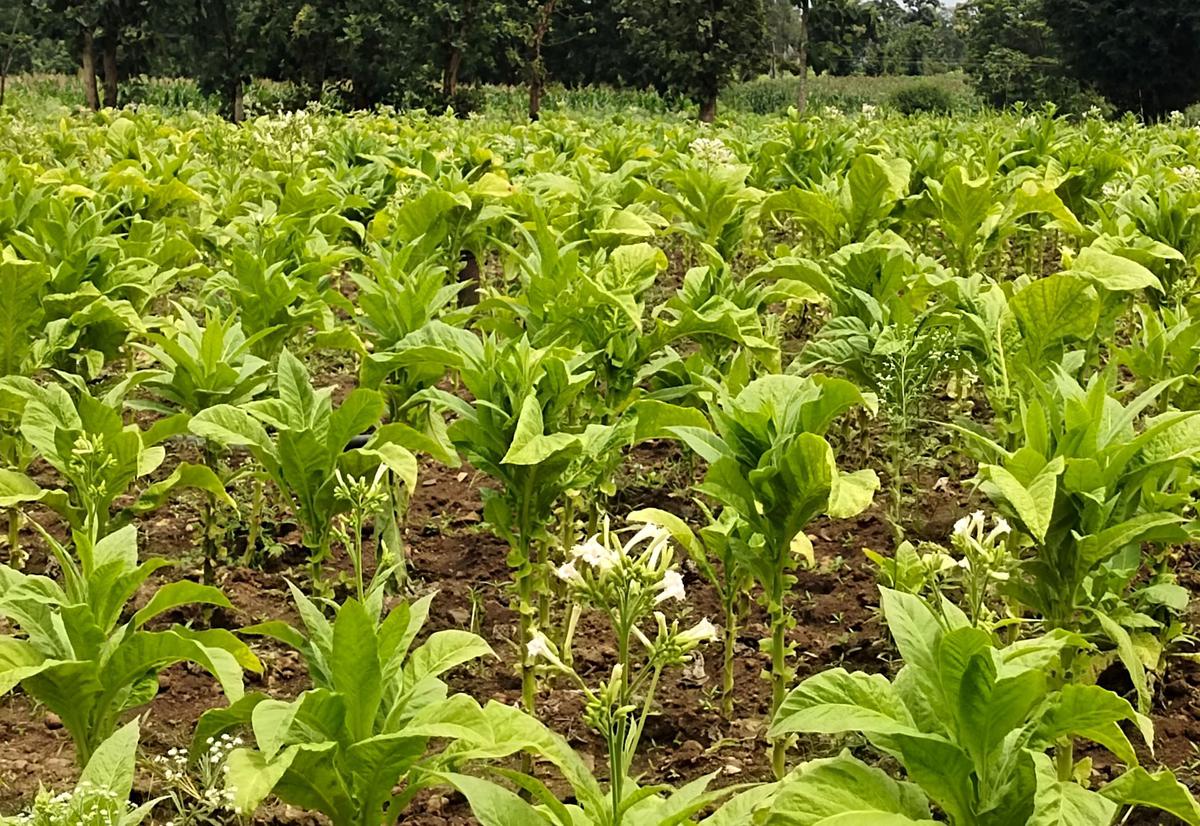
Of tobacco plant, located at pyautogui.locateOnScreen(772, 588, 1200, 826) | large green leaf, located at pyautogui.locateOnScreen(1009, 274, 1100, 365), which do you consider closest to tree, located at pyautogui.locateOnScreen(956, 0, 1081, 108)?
large green leaf, located at pyautogui.locateOnScreen(1009, 274, 1100, 365)

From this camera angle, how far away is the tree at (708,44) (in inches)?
1176

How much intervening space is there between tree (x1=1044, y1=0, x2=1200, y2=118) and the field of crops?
3771 cm

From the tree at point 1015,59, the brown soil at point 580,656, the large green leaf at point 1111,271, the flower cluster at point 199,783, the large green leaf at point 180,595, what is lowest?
the brown soil at point 580,656

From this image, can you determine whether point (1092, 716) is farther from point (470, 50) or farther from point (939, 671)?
point (470, 50)

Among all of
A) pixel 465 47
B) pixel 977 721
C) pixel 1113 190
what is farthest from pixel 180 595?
pixel 465 47

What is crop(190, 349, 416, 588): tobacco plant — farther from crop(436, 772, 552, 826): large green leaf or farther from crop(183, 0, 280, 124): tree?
crop(183, 0, 280, 124): tree

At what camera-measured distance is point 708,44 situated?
3027cm

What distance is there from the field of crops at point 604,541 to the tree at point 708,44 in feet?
79.9

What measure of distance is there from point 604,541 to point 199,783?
1339 mm

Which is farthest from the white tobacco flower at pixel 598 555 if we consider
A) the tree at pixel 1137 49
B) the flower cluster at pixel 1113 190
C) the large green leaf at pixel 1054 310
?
the tree at pixel 1137 49

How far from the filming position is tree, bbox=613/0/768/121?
29859 millimetres

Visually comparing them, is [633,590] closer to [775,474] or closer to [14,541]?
[775,474]

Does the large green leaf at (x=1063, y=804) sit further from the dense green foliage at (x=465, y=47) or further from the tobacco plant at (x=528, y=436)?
the dense green foliage at (x=465, y=47)

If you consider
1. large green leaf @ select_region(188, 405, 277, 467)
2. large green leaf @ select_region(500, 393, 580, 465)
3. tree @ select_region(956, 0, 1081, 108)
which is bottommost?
large green leaf @ select_region(188, 405, 277, 467)
